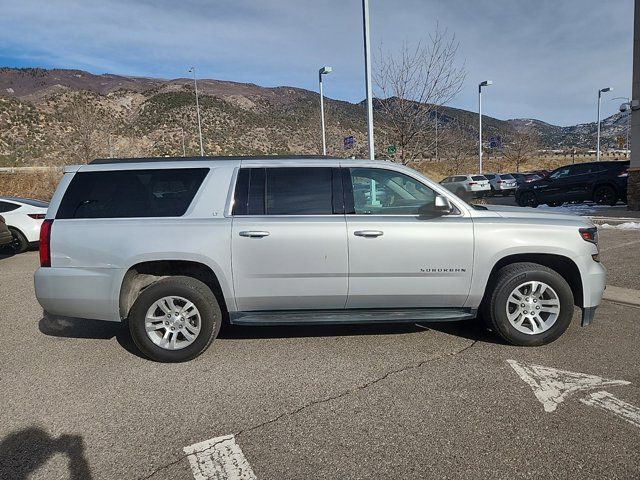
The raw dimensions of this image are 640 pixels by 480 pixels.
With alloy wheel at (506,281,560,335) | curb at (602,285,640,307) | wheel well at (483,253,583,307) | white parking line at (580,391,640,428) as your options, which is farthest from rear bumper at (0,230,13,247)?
curb at (602,285,640,307)

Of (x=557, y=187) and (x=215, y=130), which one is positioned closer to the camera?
(x=557, y=187)

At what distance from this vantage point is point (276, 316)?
4.17m

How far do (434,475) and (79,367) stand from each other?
3275 mm

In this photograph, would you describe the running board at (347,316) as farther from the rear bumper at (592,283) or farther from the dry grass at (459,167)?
the dry grass at (459,167)

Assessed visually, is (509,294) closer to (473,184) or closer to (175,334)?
(175,334)

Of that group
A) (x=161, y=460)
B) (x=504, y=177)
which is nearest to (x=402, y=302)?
(x=161, y=460)

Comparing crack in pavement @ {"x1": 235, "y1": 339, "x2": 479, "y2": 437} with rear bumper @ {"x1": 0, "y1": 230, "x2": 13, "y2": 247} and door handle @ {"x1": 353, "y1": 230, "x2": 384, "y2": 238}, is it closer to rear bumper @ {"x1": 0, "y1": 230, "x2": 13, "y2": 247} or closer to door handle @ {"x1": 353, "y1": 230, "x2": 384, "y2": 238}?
door handle @ {"x1": 353, "y1": 230, "x2": 384, "y2": 238}

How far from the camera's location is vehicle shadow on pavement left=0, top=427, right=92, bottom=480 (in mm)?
2664

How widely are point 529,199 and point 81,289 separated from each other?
17290 millimetres

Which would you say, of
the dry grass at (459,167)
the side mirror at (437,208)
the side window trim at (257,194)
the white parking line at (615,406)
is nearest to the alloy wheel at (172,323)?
the side window trim at (257,194)

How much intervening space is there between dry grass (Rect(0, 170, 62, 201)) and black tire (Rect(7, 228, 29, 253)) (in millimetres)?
14307

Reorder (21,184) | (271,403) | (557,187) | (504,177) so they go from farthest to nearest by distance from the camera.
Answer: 1. (504,177)
2. (21,184)
3. (557,187)
4. (271,403)

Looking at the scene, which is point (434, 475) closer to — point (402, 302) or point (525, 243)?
point (402, 302)

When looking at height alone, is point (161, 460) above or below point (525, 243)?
below
